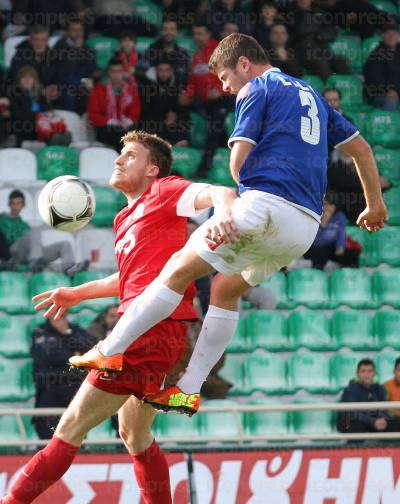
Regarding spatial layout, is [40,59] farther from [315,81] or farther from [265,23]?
[315,81]

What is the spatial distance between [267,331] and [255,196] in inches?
228

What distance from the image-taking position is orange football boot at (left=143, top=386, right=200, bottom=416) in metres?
6.03

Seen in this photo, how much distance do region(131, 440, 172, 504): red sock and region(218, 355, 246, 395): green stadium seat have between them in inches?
170

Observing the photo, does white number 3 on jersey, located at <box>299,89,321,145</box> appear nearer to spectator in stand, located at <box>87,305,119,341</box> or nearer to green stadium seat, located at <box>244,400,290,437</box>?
spectator in stand, located at <box>87,305,119,341</box>

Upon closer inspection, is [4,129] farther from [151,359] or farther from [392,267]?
[151,359]

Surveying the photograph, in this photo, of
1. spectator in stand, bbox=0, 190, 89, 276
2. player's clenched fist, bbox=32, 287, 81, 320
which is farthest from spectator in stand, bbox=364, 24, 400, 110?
player's clenched fist, bbox=32, 287, 81, 320

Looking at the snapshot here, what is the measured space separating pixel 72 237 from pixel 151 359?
19.0ft

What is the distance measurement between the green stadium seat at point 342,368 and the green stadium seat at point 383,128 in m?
3.16

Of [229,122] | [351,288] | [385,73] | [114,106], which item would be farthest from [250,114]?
[385,73]

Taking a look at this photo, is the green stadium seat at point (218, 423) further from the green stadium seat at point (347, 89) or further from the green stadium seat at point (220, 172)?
the green stadium seat at point (347, 89)

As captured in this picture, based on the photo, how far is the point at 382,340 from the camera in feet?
38.0

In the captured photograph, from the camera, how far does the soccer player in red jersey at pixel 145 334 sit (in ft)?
20.1

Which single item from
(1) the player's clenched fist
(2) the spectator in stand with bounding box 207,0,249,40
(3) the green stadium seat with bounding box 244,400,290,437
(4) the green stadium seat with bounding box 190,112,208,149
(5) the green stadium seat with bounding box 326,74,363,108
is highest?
(2) the spectator in stand with bounding box 207,0,249,40

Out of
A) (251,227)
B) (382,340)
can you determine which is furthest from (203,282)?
(251,227)
